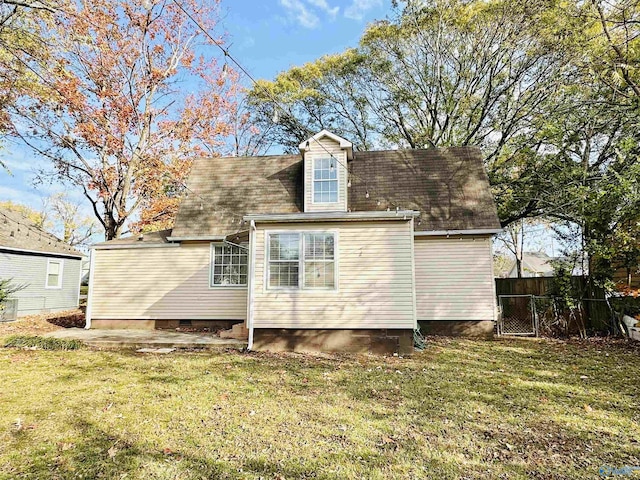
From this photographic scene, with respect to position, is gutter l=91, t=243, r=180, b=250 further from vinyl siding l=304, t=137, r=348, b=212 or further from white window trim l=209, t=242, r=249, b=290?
vinyl siding l=304, t=137, r=348, b=212

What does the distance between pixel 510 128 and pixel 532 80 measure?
6.57 feet

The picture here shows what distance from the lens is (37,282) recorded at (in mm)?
15656

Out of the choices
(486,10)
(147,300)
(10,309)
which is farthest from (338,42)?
(10,309)

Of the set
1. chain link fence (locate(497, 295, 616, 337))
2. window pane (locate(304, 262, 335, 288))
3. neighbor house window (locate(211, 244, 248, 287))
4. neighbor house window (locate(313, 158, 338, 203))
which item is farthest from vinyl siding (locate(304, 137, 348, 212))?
chain link fence (locate(497, 295, 616, 337))

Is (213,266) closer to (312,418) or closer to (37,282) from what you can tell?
(312,418)

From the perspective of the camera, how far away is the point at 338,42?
18.5 m

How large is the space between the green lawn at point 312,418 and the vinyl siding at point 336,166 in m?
5.24

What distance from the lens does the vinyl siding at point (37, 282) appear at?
14.6 metres

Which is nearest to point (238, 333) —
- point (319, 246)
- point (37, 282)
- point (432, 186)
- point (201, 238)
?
point (319, 246)

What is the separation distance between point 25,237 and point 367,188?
48.6 ft

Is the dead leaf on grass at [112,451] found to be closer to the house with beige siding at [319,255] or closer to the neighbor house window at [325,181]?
the house with beige siding at [319,255]

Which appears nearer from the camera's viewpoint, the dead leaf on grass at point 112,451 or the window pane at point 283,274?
the dead leaf on grass at point 112,451

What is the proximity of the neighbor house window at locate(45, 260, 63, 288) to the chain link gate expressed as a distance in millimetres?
18570

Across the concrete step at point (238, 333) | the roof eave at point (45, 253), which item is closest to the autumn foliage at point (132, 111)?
the roof eave at point (45, 253)
